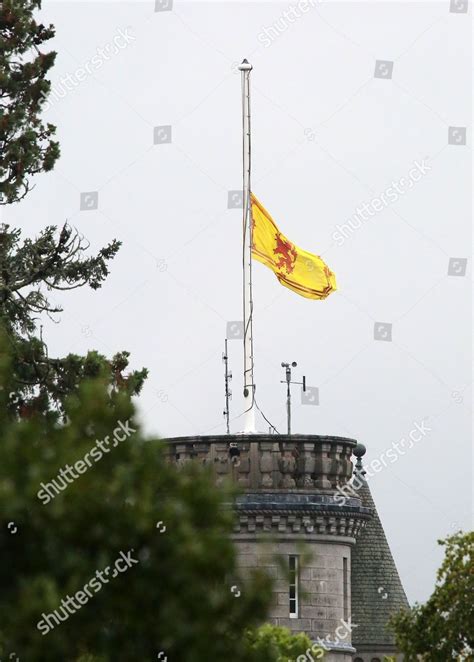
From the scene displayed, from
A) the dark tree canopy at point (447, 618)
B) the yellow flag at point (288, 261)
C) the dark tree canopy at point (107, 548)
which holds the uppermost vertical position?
the yellow flag at point (288, 261)

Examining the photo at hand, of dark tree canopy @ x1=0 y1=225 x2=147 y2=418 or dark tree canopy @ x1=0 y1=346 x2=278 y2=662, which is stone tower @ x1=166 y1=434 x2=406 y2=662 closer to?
dark tree canopy @ x1=0 y1=225 x2=147 y2=418

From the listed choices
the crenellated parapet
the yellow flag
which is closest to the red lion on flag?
the yellow flag

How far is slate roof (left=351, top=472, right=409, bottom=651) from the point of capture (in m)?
48.6

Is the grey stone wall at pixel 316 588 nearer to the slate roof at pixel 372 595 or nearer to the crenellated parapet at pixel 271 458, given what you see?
the crenellated parapet at pixel 271 458

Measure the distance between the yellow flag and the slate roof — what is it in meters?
11.4

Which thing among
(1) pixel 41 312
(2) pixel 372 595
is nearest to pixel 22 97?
(1) pixel 41 312

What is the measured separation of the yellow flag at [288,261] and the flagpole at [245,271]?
28 centimetres

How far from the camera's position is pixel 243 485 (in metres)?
38.3

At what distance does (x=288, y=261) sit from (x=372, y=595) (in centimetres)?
1353

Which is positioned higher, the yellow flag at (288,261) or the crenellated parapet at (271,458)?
the yellow flag at (288,261)

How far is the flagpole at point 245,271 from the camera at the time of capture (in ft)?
125

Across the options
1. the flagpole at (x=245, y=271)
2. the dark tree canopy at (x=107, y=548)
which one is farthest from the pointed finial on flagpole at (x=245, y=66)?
the dark tree canopy at (x=107, y=548)

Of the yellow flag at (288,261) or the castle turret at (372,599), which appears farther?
the castle turret at (372,599)

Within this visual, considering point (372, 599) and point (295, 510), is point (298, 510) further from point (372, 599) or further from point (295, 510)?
point (372, 599)
